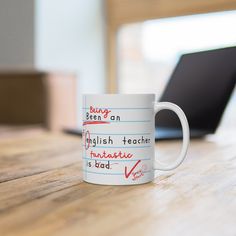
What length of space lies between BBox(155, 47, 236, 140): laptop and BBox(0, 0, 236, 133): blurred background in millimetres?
1005

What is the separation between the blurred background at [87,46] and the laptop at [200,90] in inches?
39.6

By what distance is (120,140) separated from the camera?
55cm

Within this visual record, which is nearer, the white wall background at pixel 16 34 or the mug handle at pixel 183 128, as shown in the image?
the mug handle at pixel 183 128

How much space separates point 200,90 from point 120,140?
0.70 meters

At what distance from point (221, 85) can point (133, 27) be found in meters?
1.71

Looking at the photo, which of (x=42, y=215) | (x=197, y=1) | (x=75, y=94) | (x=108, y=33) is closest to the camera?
(x=42, y=215)

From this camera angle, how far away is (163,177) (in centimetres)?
61

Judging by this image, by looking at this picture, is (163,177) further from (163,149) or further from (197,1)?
(197,1)

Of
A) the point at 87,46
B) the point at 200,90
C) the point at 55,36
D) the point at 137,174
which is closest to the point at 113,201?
the point at 137,174

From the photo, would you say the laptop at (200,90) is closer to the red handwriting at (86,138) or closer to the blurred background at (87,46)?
the red handwriting at (86,138)

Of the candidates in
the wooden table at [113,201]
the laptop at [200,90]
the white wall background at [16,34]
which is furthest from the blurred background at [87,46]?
the wooden table at [113,201]

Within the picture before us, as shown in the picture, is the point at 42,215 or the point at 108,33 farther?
the point at 108,33

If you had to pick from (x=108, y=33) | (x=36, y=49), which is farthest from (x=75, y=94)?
(x=108, y=33)

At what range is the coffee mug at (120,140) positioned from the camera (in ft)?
1.81
